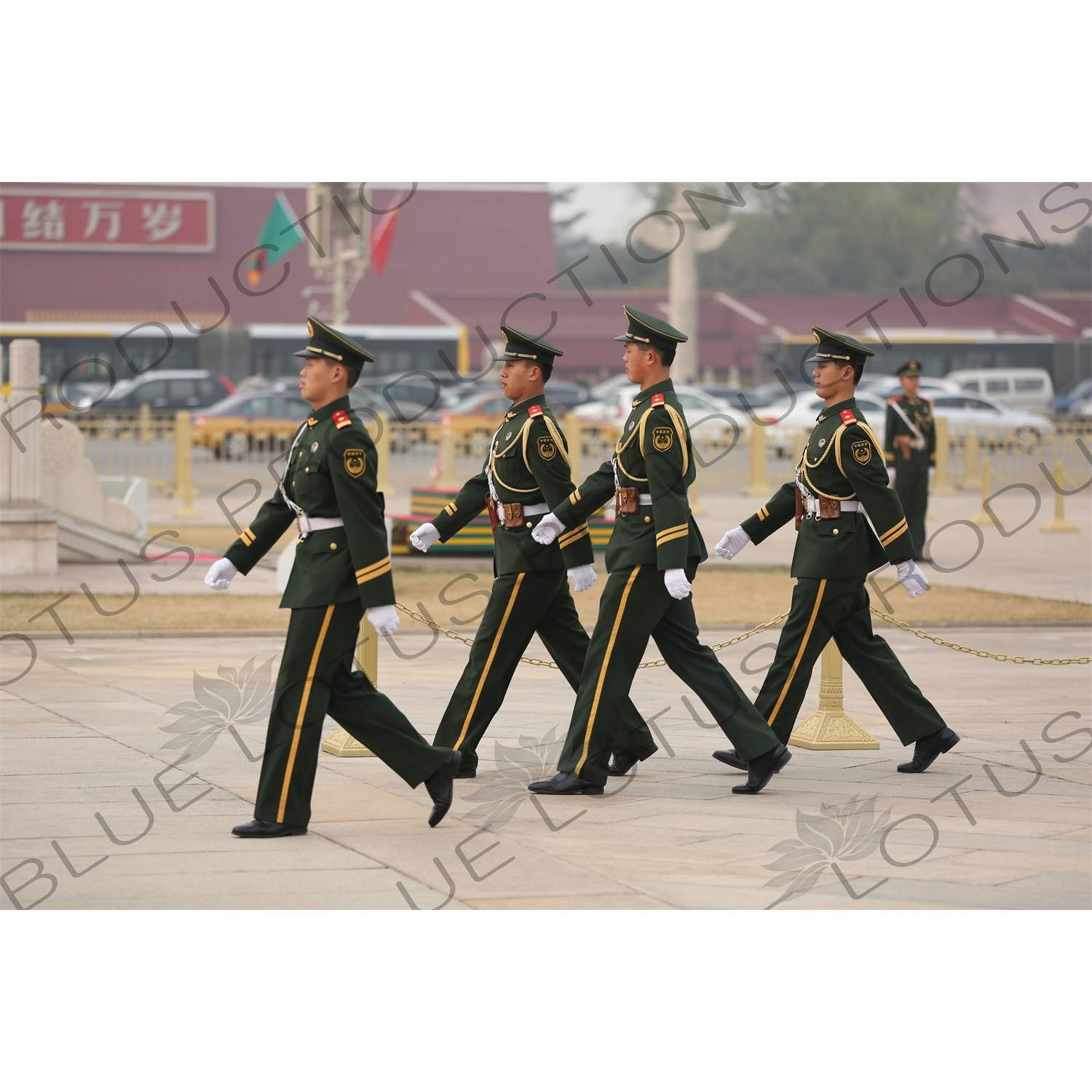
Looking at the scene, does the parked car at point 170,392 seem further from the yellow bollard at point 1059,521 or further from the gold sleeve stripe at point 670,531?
the gold sleeve stripe at point 670,531

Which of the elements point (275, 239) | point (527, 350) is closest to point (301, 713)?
point (527, 350)

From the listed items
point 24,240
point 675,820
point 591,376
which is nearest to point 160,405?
point 24,240

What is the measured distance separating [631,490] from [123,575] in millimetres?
7167

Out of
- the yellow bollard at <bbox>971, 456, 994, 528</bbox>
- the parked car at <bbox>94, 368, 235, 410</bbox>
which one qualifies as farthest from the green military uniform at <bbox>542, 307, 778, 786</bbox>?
the parked car at <bbox>94, 368, 235, 410</bbox>

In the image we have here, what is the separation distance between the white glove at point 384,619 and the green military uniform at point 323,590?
26 millimetres

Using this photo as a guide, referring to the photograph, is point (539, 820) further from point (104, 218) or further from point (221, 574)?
point (104, 218)

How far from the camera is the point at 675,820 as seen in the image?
17.2ft

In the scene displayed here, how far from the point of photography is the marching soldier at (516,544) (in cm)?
569

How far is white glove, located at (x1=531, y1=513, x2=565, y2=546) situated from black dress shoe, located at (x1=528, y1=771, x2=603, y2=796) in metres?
0.81

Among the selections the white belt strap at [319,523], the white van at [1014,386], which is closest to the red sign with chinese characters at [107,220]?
the white van at [1014,386]

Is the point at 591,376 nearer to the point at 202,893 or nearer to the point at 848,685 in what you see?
the point at 848,685

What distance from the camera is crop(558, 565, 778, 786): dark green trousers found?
5566mm

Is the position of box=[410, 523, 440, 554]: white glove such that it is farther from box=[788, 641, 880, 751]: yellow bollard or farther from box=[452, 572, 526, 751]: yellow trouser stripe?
box=[788, 641, 880, 751]: yellow bollard

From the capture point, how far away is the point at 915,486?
1328cm
